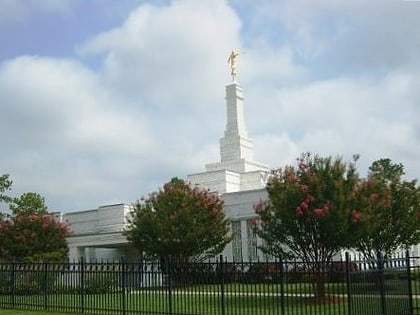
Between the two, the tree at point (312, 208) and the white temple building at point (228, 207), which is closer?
the tree at point (312, 208)

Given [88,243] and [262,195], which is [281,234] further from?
[88,243]

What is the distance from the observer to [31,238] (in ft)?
120

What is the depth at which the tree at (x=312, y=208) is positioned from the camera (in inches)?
858

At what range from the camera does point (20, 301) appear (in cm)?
Answer: 2141

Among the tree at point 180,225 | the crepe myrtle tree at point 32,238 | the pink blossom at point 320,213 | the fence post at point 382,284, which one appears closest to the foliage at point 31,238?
the crepe myrtle tree at point 32,238

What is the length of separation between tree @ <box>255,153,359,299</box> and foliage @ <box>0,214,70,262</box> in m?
16.6

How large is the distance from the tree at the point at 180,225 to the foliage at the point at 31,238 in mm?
4933

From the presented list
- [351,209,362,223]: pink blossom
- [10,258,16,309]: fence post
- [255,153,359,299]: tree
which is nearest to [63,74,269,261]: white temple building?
[255,153,359,299]: tree

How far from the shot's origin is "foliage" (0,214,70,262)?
1419 inches

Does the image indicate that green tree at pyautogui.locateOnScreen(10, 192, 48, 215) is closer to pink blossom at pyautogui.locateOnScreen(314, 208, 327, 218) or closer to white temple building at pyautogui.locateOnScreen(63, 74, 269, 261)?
white temple building at pyautogui.locateOnScreen(63, 74, 269, 261)

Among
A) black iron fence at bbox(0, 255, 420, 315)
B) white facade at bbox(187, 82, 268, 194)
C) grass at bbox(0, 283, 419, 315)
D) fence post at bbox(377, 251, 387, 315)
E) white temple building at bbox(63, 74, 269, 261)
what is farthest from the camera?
white facade at bbox(187, 82, 268, 194)

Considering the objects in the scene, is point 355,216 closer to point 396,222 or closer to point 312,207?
point 312,207

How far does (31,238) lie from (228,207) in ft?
40.0

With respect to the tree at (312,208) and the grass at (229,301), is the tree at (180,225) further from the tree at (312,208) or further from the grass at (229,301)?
the grass at (229,301)
